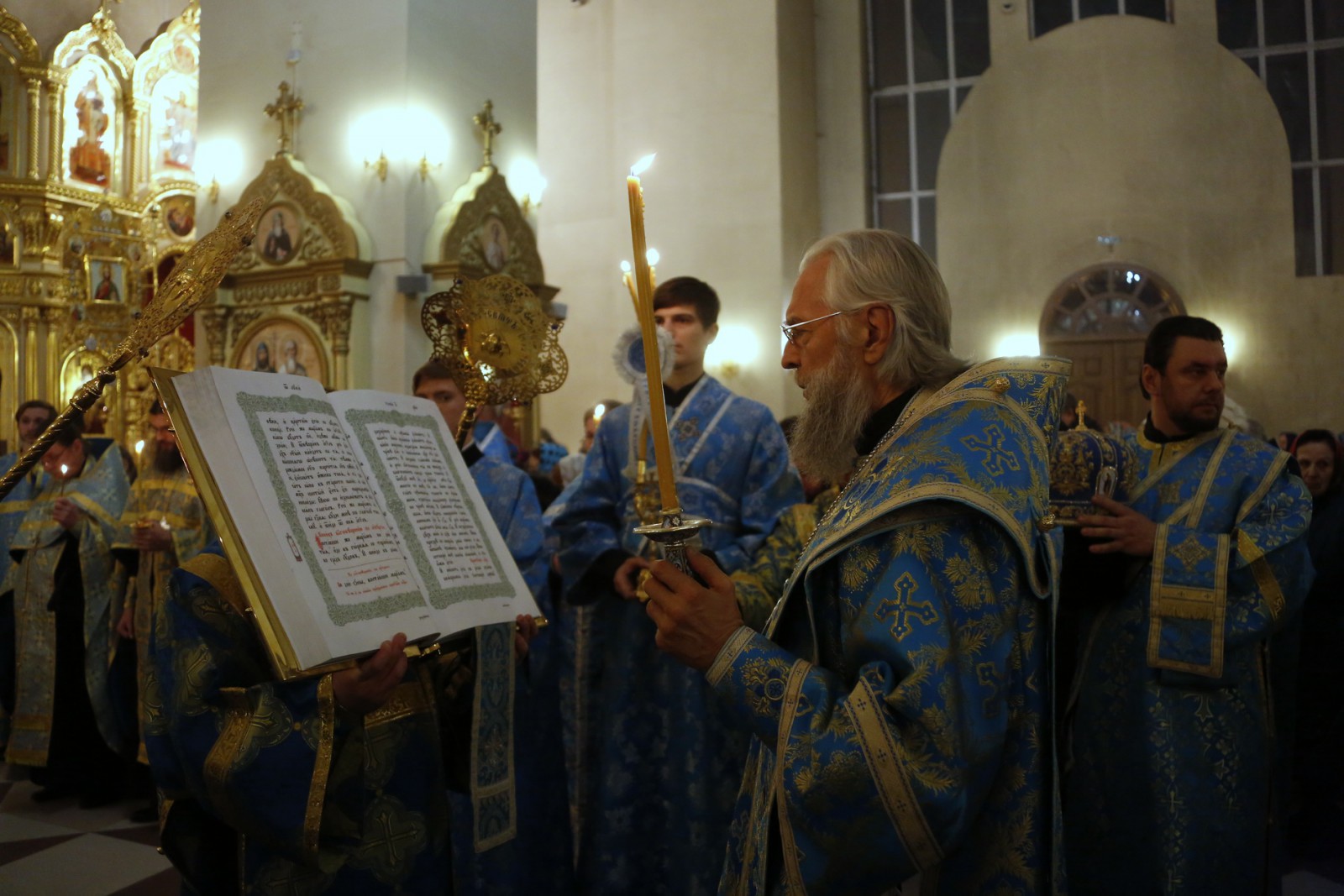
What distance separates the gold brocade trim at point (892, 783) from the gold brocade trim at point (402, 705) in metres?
1.07

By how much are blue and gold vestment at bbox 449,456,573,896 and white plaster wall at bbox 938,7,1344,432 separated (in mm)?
9790

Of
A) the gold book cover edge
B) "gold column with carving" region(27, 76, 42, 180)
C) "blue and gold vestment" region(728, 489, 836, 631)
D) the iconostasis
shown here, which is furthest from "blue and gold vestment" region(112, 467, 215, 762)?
"gold column with carving" region(27, 76, 42, 180)

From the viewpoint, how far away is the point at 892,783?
52.4 inches

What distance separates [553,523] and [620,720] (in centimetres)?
64

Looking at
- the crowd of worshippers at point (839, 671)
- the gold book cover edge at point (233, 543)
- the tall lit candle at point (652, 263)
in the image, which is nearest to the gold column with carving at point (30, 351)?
the crowd of worshippers at point (839, 671)

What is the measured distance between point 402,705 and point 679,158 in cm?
1107

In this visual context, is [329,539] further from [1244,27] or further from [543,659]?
[1244,27]

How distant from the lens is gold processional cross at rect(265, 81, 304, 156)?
27.9 feet

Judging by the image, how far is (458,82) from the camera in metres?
8.85

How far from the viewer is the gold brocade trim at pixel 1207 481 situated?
271 centimetres

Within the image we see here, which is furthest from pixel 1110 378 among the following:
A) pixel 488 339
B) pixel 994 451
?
pixel 994 451

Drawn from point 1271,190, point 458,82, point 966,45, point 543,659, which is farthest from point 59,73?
point 1271,190

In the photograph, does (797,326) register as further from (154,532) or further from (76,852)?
(76,852)

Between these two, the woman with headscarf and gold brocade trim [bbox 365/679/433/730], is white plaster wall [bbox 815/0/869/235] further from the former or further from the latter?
gold brocade trim [bbox 365/679/433/730]
